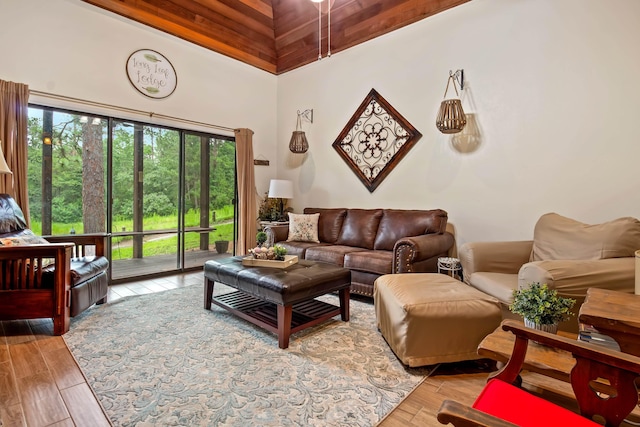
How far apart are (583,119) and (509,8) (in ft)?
4.49

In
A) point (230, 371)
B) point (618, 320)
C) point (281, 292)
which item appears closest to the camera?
point (618, 320)

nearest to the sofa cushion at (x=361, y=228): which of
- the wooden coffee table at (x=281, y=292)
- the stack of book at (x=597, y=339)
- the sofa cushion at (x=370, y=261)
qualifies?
the sofa cushion at (x=370, y=261)

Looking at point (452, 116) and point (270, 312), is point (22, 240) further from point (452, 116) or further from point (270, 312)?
point (452, 116)

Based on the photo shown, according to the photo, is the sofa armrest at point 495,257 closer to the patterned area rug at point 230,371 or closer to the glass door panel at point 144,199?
the patterned area rug at point 230,371

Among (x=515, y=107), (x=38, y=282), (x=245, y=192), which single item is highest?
(x=515, y=107)

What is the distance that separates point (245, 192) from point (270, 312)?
8.59 ft

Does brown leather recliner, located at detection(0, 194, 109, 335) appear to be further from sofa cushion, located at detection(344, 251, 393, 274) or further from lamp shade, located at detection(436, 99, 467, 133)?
lamp shade, located at detection(436, 99, 467, 133)

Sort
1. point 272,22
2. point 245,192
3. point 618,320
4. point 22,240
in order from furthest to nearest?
point 272,22 < point 245,192 < point 22,240 < point 618,320

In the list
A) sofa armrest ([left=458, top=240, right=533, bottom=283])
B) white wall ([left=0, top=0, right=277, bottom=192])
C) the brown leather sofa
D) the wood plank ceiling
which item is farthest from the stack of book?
white wall ([left=0, top=0, right=277, bottom=192])

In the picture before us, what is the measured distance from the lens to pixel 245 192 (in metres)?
4.93

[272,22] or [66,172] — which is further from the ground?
[272,22]

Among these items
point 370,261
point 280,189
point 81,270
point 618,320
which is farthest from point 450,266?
point 81,270

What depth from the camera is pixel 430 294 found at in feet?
6.90

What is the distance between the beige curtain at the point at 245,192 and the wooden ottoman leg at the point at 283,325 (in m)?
2.77
